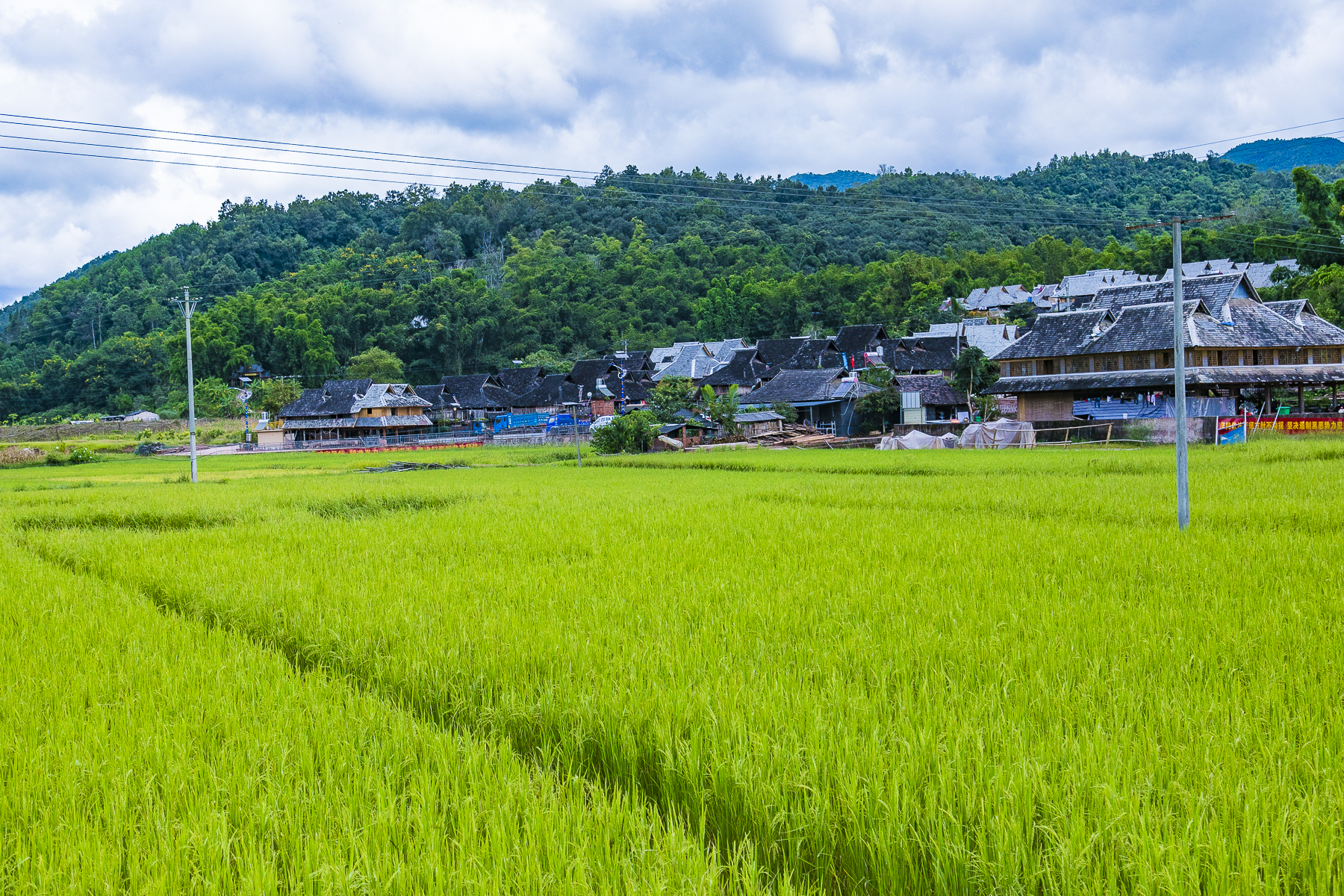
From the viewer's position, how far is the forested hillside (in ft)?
253

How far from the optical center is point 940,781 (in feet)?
9.75

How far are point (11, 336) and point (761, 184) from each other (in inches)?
3968

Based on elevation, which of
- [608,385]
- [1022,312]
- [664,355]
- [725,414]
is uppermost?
[1022,312]

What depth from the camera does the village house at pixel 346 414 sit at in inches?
2378

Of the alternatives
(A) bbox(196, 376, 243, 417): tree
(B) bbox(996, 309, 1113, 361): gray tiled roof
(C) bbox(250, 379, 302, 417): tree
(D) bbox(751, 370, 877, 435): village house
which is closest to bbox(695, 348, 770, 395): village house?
(D) bbox(751, 370, 877, 435): village house

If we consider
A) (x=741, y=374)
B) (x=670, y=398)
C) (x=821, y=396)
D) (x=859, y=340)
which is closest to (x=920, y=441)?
(x=821, y=396)

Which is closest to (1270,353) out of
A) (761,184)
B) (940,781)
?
(940,781)

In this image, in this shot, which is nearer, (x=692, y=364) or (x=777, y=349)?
(x=777, y=349)

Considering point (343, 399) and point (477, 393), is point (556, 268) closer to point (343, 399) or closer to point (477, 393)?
point (477, 393)

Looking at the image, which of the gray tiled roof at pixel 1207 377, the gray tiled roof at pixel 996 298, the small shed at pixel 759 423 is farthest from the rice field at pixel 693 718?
the gray tiled roof at pixel 996 298

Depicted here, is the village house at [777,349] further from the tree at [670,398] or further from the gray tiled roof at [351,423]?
the gray tiled roof at [351,423]

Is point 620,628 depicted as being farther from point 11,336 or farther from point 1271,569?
point 11,336

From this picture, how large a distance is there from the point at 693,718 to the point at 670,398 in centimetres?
4227

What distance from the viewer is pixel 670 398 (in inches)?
1805
